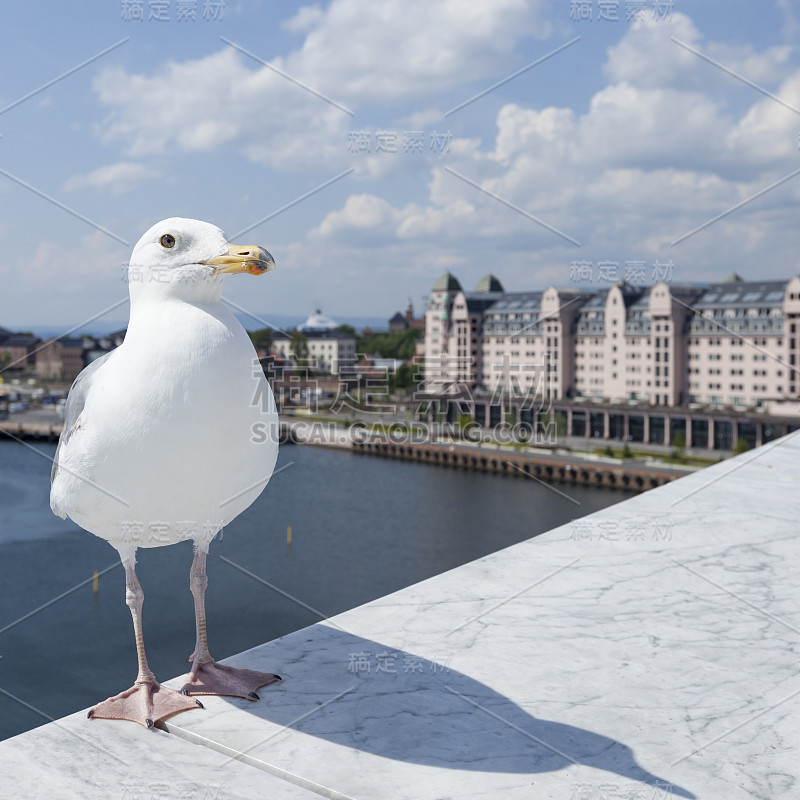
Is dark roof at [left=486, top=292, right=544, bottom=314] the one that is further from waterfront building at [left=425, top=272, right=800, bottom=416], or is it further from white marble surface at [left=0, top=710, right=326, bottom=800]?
white marble surface at [left=0, top=710, right=326, bottom=800]

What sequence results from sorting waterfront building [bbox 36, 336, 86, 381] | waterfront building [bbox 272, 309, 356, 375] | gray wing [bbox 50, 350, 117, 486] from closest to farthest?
gray wing [bbox 50, 350, 117, 486], waterfront building [bbox 36, 336, 86, 381], waterfront building [bbox 272, 309, 356, 375]

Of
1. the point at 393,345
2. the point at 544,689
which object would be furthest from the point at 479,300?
the point at 544,689

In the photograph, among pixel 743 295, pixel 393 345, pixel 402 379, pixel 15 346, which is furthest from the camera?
pixel 393 345

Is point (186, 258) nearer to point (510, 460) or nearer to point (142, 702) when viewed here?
point (142, 702)

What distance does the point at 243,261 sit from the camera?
175 cm

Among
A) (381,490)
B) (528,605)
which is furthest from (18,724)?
(381,490)

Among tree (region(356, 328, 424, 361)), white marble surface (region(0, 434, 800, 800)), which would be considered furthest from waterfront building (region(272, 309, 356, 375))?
white marble surface (region(0, 434, 800, 800))

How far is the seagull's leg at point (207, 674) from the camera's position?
1900 mm

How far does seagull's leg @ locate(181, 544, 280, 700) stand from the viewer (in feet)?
6.23

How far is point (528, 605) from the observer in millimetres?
2410

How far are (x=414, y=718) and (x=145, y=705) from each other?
23.1 inches

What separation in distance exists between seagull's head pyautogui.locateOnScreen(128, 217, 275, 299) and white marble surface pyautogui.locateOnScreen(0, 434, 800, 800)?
3.08 ft

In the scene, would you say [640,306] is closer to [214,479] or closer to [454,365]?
[454,365]

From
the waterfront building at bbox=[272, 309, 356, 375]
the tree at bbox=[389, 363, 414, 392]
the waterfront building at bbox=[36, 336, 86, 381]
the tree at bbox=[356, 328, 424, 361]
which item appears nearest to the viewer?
the tree at bbox=[389, 363, 414, 392]
